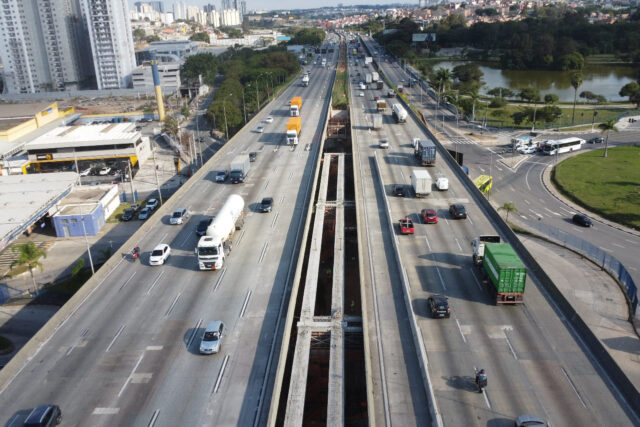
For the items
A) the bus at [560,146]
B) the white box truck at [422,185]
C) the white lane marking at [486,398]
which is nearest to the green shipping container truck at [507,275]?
the white lane marking at [486,398]

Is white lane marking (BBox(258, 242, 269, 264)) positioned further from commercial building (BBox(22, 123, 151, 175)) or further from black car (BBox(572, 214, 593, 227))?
commercial building (BBox(22, 123, 151, 175))

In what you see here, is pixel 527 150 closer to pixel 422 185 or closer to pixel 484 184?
pixel 484 184

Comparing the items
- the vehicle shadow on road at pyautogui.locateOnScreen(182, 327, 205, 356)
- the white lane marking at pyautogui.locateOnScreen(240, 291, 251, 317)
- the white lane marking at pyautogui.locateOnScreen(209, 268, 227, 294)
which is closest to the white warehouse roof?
the white lane marking at pyautogui.locateOnScreen(209, 268, 227, 294)

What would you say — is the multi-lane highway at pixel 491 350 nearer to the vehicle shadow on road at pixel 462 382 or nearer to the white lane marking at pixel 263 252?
the vehicle shadow on road at pixel 462 382

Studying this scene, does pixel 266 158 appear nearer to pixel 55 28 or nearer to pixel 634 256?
pixel 634 256

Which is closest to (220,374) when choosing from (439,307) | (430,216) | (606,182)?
(439,307)
